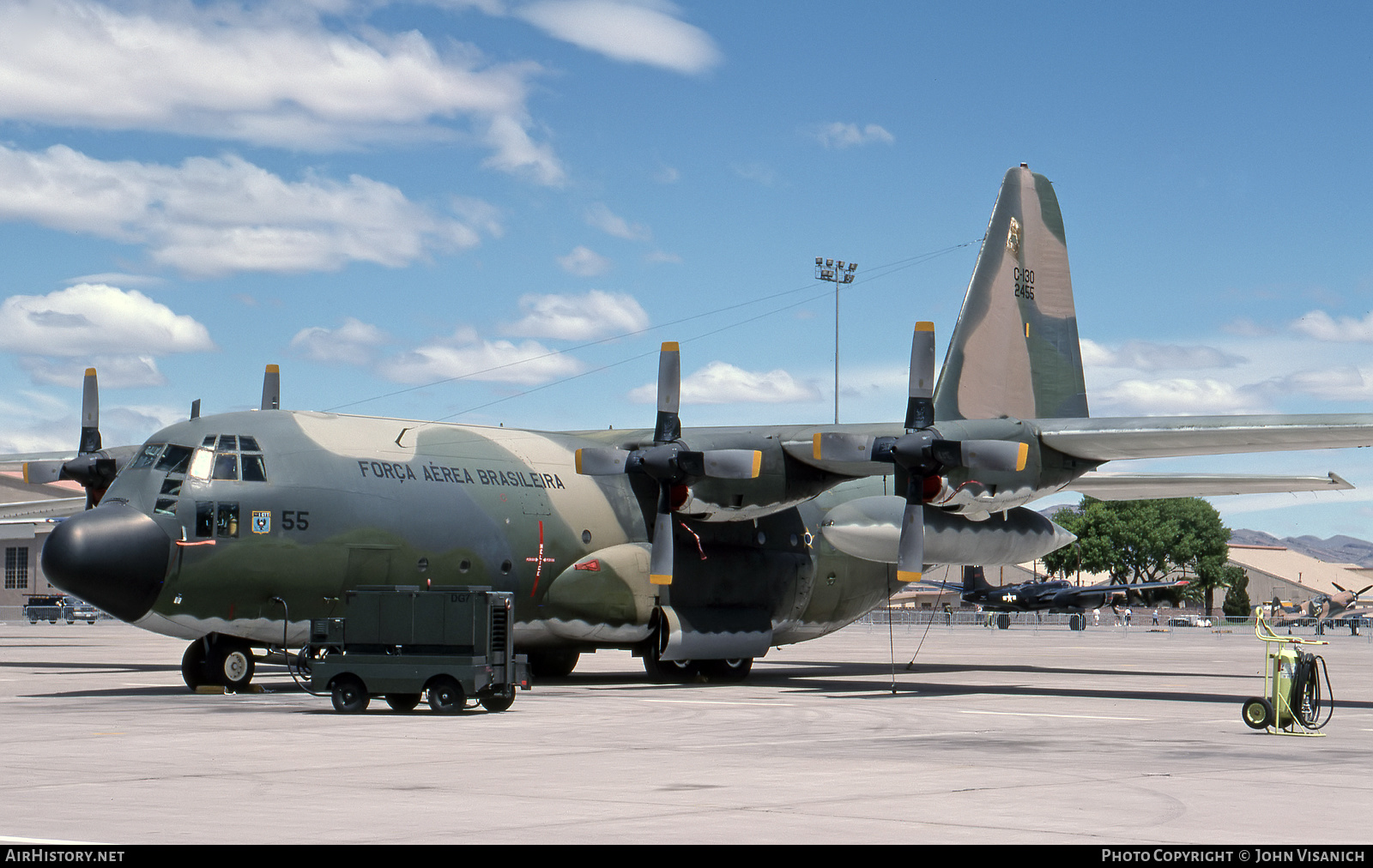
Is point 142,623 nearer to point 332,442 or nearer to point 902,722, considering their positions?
point 332,442

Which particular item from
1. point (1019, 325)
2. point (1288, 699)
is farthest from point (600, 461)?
point (1288, 699)

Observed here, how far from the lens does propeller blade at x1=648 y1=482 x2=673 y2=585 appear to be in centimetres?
2452

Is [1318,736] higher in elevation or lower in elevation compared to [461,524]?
lower

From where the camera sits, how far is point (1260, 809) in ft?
33.3

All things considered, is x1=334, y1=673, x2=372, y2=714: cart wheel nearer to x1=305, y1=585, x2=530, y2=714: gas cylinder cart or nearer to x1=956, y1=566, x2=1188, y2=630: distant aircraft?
x1=305, y1=585, x2=530, y2=714: gas cylinder cart

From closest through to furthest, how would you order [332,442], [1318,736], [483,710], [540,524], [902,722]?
[1318,736]
[902,722]
[483,710]
[332,442]
[540,524]

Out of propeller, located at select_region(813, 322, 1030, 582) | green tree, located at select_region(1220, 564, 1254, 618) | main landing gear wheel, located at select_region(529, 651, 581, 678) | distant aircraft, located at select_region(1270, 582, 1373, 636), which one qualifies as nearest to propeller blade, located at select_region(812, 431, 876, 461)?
propeller, located at select_region(813, 322, 1030, 582)

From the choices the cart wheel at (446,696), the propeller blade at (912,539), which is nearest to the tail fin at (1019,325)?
the propeller blade at (912,539)

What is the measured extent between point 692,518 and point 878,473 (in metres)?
3.37

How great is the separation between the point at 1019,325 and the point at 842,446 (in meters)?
7.01

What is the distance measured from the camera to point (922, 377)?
23.8 m

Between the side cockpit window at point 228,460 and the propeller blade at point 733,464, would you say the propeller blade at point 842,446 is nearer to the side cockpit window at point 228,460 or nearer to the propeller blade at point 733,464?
the propeller blade at point 733,464

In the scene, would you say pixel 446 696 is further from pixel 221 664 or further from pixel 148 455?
pixel 148 455
